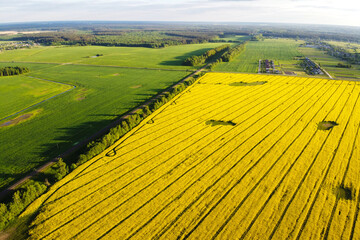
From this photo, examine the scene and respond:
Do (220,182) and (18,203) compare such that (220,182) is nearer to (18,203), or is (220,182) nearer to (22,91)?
(18,203)

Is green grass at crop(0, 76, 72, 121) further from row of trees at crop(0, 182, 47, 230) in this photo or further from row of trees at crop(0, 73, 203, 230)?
row of trees at crop(0, 182, 47, 230)

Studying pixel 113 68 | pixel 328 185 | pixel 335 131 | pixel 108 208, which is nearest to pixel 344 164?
pixel 328 185

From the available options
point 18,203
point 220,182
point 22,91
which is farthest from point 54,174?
point 22,91

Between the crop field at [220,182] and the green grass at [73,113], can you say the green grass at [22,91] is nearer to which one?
the green grass at [73,113]

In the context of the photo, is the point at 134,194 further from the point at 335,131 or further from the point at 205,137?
the point at 335,131

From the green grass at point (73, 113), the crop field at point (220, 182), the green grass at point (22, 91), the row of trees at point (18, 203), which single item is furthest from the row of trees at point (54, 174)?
the green grass at point (22, 91)
